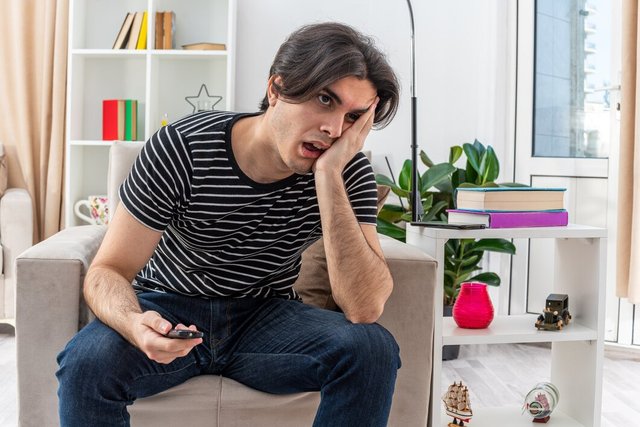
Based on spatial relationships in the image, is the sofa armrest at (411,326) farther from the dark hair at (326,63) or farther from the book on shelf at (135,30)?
the book on shelf at (135,30)

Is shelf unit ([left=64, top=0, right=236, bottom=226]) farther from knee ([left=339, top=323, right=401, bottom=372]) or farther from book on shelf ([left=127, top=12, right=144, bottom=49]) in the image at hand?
knee ([left=339, top=323, right=401, bottom=372])

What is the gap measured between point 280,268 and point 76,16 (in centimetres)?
246

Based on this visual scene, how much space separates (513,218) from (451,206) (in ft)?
3.74

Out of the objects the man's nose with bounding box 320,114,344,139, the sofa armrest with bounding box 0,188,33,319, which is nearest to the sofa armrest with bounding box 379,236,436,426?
the man's nose with bounding box 320,114,344,139

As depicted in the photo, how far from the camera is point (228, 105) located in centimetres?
354

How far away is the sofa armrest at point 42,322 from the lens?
5.23ft

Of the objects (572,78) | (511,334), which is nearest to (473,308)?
(511,334)

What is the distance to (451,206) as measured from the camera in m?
3.13

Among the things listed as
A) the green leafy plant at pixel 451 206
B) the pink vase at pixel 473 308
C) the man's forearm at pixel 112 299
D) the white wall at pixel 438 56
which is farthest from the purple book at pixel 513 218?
the white wall at pixel 438 56

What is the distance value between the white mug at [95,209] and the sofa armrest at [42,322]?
1975 mm

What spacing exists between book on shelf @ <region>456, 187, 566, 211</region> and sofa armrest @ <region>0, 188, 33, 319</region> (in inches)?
76.8

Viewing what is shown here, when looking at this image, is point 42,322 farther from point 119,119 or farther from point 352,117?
point 119,119

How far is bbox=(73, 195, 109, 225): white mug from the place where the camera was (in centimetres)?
356

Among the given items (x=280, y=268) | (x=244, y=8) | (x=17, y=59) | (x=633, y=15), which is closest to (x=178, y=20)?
(x=244, y=8)
